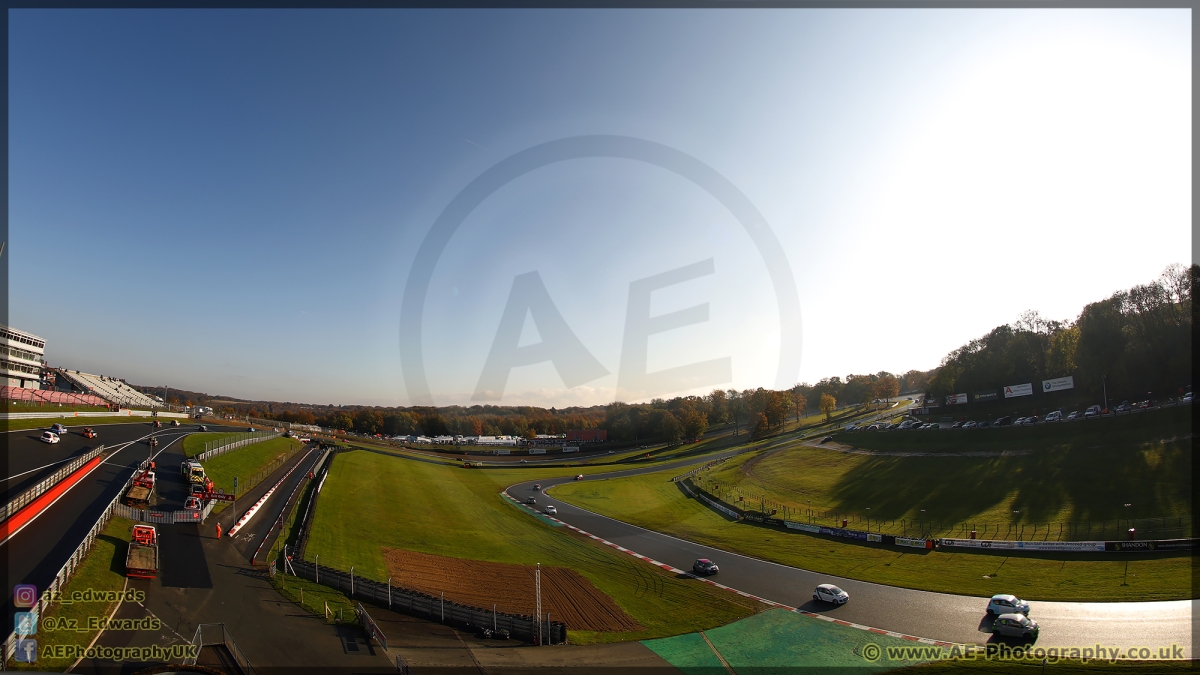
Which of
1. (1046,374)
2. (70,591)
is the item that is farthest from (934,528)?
(1046,374)

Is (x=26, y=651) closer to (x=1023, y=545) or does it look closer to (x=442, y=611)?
(x=442, y=611)

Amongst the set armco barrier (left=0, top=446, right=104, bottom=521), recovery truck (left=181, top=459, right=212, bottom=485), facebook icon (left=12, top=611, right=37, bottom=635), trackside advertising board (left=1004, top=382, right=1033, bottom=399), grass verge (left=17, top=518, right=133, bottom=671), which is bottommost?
grass verge (left=17, top=518, right=133, bottom=671)

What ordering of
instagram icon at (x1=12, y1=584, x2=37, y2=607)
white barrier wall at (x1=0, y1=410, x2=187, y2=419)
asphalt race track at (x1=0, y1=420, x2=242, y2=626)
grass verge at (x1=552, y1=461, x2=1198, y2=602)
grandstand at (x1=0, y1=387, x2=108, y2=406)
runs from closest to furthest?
instagram icon at (x1=12, y1=584, x2=37, y2=607) → asphalt race track at (x1=0, y1=420, x2=242, y2=626) → grass verge at (x1=552, y1=461, x2=1198, y2=602) → white barrier wall at (x1=0, y1=410, x2=187, y2=419) → grandstand at (x1=0, y1=387, x2=108, y2=406)

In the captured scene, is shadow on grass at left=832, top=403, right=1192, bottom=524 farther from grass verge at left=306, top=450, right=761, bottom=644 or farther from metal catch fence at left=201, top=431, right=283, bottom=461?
metal catch fence at left=201, top=431, right=283, bottom=461

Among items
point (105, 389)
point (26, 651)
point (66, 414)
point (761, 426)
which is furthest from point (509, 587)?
point (105, 389)

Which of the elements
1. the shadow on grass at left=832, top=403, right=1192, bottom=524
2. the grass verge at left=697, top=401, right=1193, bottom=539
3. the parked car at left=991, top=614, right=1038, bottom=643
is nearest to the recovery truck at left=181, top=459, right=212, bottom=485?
the parked car at left=991, top=614, right=1038, bottom=643

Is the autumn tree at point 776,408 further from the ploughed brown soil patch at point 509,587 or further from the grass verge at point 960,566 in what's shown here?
the ploughed brown soil patch at point 509,587

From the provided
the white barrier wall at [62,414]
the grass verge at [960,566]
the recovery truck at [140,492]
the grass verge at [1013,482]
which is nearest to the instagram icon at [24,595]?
the recovery truck at [140,492]
